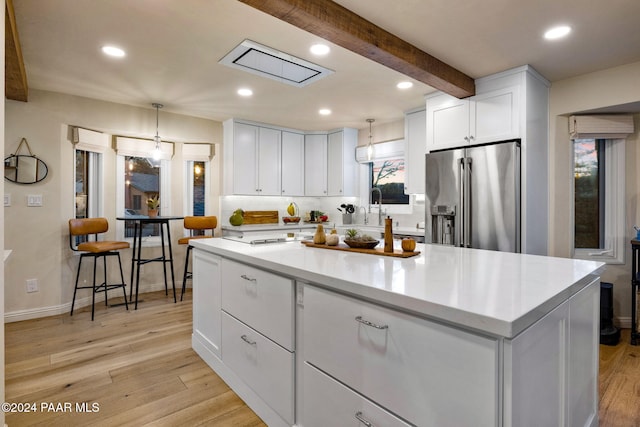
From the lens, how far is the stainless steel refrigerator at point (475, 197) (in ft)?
10.0

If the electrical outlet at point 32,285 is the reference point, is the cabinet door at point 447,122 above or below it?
above

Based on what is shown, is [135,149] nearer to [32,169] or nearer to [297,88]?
[32,169]

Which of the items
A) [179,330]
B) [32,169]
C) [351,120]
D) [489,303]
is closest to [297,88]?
[351,120]

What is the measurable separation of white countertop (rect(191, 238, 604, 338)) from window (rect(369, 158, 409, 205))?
3054 millimetres

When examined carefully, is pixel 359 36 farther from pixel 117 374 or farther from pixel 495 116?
pixel 117 374

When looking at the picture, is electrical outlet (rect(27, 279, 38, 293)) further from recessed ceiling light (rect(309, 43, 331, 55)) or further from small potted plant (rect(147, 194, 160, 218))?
recessed ceiling light (rect(309, 43, 331, 55))

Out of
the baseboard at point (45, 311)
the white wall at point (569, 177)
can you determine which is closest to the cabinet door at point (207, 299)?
the baseboard at point (45, 311)

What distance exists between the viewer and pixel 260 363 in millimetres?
1884

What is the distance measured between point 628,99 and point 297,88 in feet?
9.56

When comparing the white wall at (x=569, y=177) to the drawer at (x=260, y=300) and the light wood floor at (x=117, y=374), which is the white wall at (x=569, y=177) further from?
the light wood floor at (x=117, y=374)

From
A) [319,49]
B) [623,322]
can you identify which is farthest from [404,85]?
[623,322]

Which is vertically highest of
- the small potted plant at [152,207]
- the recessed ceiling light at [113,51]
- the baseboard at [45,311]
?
the recessed ceiling light at [113,51]

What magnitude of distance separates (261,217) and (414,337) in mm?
4551

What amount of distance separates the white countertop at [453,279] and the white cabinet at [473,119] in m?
1.65
